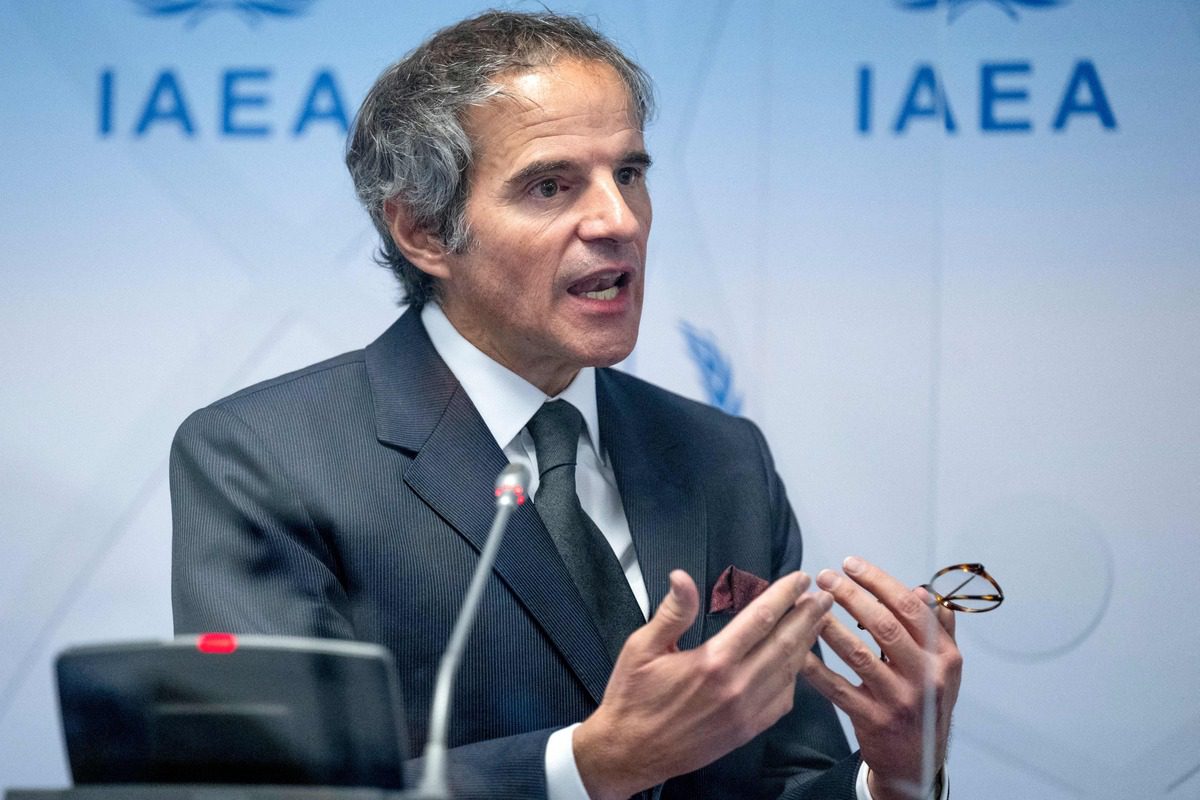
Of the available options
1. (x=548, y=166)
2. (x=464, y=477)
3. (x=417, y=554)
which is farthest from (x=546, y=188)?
(x=417, y=554)

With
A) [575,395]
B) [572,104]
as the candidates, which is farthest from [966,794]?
[572,104]

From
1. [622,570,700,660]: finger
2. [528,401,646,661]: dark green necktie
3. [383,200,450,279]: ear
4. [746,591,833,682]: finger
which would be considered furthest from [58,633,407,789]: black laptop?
[383,200,450,279]: ear

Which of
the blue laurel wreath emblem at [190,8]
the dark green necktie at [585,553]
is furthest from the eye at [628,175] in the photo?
the blue laurel wreath emblem at [190,8]

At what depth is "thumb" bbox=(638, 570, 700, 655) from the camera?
127cm

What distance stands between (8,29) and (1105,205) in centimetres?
182

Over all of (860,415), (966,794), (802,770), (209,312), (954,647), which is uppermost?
(209,312)

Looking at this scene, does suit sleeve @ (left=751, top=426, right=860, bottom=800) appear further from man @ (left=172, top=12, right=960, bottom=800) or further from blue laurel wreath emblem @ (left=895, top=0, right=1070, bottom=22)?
blue laurel wreath emblem @ (left=895, top=0, right=1070, bottom=22)

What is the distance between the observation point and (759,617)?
133 centimetres

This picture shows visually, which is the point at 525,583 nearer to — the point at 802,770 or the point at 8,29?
the point at 802,770

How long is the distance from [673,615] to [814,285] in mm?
1002

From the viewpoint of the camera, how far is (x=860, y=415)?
7.06 ft

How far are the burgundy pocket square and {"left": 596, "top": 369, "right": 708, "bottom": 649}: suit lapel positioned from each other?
0.06 ft

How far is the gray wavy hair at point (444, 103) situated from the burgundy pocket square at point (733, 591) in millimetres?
582

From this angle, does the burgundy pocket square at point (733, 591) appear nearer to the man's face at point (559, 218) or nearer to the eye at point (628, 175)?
the man's face at point (559, 218)
